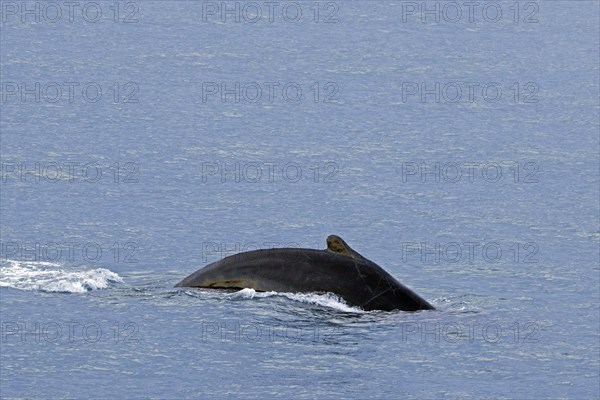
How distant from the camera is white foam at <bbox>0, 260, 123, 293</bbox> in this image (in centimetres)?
4084

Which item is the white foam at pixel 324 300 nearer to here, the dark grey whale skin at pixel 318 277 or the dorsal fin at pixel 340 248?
the dark grey whale skin at pixel 318 277

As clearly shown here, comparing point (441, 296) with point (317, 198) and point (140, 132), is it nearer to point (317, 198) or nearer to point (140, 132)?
point (317, 198)

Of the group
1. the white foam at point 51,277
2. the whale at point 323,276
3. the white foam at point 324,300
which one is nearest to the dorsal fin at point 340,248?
the whale at point 323,276

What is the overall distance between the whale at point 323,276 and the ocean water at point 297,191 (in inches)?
12.1

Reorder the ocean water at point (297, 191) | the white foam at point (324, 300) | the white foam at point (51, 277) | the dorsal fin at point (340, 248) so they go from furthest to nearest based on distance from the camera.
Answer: the white foam at point (51, 277), the dorsal fin at point (340, 248), the white foam at point (324, 300), the ocean water at point (297, 191)

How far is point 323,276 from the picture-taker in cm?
3747

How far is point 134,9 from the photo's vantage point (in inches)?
4309

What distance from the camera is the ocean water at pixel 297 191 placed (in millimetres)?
36250

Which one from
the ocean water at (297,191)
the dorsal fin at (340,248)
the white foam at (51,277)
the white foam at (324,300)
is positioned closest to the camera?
the ocean water at (297,191)

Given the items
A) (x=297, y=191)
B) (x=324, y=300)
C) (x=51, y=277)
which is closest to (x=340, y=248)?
(x=324, y=300)

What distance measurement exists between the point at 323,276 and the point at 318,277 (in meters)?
0.13

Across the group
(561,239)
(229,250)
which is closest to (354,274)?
(229,250)

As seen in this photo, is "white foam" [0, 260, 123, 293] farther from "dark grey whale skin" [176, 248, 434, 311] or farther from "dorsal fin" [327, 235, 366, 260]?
"dorsal fin" [327, 235, 366, 260]

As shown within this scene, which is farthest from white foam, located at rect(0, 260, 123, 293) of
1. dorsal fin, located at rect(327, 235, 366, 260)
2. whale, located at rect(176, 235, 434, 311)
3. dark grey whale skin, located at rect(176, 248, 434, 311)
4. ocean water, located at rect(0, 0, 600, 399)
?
dorsal fin, located at rect(327, 235, 366, 260)
